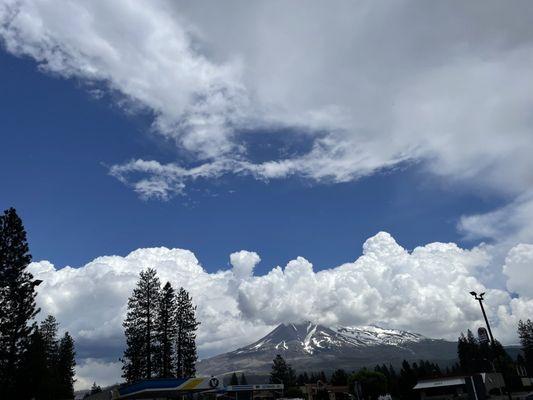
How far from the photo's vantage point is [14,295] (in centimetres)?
4250

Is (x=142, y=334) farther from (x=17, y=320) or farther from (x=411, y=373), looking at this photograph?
(x=411, y=373)

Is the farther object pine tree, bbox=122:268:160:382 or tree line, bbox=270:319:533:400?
tree line, bbox=270:319:533:400

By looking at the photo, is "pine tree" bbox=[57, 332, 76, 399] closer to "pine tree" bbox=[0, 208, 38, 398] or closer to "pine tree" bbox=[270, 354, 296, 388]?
"pine tree" bbox=[0, 208, 38, 398]

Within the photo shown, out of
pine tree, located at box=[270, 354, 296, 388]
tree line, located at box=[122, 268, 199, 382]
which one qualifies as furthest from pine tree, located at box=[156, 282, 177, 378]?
pine tree, located at box=[270, 354, 296, 388]

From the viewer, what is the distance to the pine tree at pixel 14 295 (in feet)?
135

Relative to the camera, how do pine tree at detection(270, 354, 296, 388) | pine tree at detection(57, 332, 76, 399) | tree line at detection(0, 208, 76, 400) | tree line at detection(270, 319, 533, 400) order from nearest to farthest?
1. tree line at detection(0, 208, 76, 400)
2. pine tree at detection(57, 332, 76, 399)
3. tree line at detection(270, 319, 533, 400)
4. pine tree at detection(270, 354, 296, 388)

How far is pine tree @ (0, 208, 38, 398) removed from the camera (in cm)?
4116

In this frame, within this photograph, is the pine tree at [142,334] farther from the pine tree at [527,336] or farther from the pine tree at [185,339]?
the pine tree at [527,336]

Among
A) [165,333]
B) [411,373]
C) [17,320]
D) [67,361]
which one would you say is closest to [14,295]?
[17,320]

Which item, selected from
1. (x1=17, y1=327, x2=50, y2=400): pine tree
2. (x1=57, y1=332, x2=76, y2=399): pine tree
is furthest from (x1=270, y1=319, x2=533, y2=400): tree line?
(x1=57, y1=332, x2=76, y2=399): pine tree

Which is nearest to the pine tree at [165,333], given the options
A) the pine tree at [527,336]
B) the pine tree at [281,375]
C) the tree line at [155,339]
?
the tree line at [155,339]

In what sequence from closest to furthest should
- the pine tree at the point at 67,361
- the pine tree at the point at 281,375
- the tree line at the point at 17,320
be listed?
1. the tree line at the point at 17,320
2. the pine tree at the point at 67,361
3. the pine tree at the point at 281,375

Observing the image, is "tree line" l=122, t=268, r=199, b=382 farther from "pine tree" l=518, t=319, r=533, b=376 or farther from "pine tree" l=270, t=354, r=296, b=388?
"pine tree" l=518, t=319, r=533, b=376

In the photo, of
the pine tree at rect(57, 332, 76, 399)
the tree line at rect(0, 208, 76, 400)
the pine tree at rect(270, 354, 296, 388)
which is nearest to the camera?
the tree line at rect(0, 208, 76, 400)
